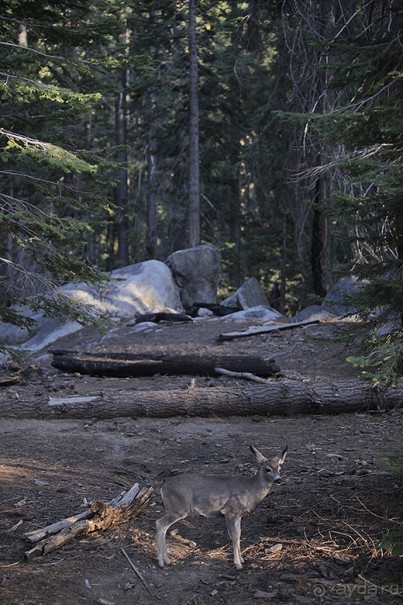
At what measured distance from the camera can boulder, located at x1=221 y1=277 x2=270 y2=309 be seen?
82.4 feet

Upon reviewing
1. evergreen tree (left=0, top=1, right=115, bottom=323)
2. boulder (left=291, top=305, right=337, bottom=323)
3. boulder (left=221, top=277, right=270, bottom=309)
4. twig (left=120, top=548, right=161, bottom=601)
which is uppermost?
evergreen tree (left=0, top=1, right=115, bottom=323)

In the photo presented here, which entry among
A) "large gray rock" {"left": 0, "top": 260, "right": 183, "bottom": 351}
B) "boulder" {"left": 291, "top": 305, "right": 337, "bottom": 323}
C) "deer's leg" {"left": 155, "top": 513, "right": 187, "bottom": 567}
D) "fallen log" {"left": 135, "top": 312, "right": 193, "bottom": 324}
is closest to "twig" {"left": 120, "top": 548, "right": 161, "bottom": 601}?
"deer's leg" {"left": 155, "top": 513, "right": 187, "bottom": 567}

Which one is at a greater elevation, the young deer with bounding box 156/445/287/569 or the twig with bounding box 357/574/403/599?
the young deer with bounding box 156/445/287/569

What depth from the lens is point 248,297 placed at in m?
25.4

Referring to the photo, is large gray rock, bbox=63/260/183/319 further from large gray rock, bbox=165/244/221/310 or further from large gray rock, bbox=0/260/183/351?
large gray rock, bbox=165/244/221/310

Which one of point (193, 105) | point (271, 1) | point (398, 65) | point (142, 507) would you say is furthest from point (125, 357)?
point (193, 105)

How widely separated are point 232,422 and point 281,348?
211 inches

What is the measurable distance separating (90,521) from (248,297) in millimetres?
19235

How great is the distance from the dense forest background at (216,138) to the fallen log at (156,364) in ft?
8.25

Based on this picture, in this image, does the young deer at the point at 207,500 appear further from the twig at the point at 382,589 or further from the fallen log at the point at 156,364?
the fallen log at the point at 156,364

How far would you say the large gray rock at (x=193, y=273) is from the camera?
1056 inches

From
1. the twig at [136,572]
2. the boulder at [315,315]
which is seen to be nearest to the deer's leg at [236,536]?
the twig at [136,572]

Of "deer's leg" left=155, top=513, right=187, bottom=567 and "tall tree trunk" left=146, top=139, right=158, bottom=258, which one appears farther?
"tall tree trunk" left=146, top=139, right=158, bottom=258

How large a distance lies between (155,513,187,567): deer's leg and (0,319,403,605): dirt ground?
10cm
